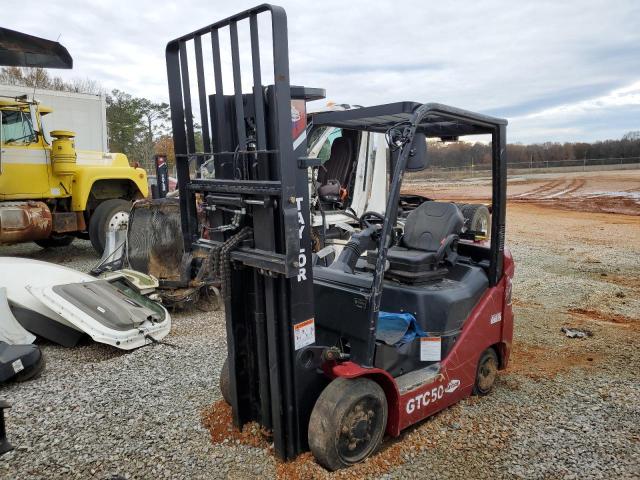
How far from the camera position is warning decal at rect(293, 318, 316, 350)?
295cm

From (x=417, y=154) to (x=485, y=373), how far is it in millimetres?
1970

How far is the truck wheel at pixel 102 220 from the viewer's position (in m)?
10.2

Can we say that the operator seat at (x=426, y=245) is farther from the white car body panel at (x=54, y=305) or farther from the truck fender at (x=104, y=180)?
the truck fender at (x=104, y=180)

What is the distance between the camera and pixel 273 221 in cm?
284

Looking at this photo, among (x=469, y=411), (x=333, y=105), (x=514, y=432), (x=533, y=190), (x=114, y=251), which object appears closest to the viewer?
(x=514, y=432)

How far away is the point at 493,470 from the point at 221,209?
2.30 m

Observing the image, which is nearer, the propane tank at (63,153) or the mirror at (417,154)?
the mirror at (417,154)

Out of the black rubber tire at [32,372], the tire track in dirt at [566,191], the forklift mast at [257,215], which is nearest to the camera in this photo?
the forklift mast at [257,215]

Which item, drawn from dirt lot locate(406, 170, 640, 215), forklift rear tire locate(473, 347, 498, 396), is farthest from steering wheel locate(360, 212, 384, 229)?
dirt lot locate(406, 170, 640, 215)

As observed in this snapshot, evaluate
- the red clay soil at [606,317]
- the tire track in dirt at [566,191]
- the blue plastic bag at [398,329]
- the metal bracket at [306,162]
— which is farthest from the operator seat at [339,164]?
the tire track in dirt at [566,191]

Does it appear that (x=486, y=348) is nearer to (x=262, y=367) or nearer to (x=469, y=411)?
(x=469, y=411)

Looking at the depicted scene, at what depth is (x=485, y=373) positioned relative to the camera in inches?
160

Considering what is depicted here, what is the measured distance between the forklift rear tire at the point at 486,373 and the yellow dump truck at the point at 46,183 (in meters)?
8.35

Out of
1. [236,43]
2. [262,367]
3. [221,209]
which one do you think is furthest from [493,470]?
[236,43]
